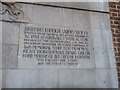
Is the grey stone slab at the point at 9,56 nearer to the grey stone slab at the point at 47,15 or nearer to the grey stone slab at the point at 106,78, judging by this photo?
the grey stone slab at the point at 47,15

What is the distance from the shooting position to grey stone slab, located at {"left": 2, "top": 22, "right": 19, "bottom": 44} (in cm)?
346

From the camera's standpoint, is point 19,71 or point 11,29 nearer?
point 19,71

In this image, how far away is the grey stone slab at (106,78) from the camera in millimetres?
3607

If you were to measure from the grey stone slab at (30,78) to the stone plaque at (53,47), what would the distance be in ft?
0.52

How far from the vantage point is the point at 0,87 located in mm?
3166

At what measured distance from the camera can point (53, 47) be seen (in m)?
3.64

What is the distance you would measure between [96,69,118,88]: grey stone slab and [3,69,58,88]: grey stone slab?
3.85 feet

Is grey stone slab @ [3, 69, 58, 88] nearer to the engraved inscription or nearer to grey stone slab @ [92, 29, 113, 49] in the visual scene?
the engraved inscription

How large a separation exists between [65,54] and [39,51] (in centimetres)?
71

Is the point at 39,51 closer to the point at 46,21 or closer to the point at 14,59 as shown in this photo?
the point at 14,59

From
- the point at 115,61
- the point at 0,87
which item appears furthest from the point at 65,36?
the point at 0,87

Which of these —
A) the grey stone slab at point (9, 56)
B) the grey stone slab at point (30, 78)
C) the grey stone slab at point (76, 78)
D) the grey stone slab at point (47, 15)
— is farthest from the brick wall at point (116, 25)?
the grey stone slab at point (9, 56)

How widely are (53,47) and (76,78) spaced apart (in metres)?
1.03

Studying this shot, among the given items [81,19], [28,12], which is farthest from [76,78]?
[28,12]
